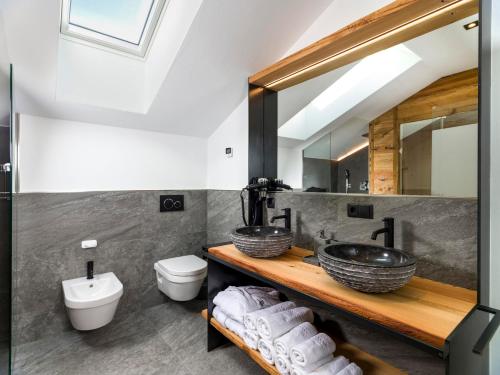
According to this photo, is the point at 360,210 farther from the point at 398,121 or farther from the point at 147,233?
the point at 147,233

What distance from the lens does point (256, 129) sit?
2090 mm

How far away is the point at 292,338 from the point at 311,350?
0.11 m

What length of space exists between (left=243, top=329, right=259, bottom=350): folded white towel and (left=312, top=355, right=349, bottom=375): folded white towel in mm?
361

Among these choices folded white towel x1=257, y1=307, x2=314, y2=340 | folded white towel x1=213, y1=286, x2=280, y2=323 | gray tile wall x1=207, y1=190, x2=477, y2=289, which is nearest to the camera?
gray tile wall x1=207, y1=190, x2=477, y2=289

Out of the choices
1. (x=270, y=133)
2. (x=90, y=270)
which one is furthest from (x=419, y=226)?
(x=90, y=270)

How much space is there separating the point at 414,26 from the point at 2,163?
7.38ft

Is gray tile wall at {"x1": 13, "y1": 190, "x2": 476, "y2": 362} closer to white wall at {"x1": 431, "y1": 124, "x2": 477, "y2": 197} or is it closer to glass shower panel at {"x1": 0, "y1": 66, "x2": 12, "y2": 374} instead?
white wall at {"x1": 431, "y1": 124, "x2": 477, "y2": 197}

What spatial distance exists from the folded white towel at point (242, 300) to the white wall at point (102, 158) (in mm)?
1331

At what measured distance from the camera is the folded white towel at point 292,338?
47.8 inches

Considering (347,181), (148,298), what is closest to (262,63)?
(347,181)

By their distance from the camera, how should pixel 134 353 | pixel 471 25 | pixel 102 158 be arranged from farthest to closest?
1. pixel 102 158
2. pixel 134 353
3. pixel 471 25

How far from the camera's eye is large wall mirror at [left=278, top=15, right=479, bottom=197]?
44.7 inches

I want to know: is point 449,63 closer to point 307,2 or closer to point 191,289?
point 307,2

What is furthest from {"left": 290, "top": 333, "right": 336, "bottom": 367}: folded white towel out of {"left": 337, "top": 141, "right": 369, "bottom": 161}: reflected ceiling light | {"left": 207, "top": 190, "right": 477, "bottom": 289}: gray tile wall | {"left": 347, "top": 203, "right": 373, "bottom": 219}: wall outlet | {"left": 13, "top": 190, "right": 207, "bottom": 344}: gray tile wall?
{"left": 13, "top": 190, "right": 207, "bottom": 344}: gray tile wall
